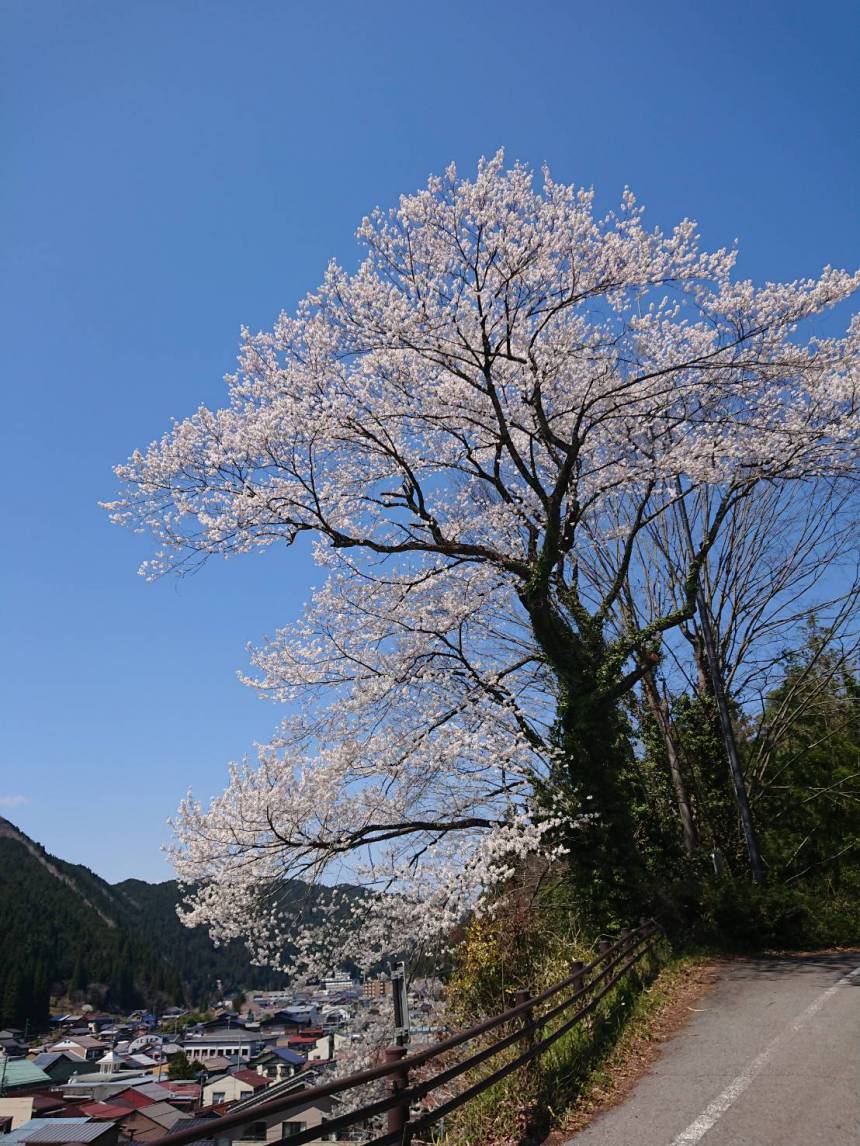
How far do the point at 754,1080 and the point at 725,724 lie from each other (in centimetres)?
1041

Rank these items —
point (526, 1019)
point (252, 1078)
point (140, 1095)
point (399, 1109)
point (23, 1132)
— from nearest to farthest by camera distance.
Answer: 1. point (399, 1109)
2. point (526, 1019)
3. point (23, 1132)
4. point (140, 1095)
5. point (252, 1078)

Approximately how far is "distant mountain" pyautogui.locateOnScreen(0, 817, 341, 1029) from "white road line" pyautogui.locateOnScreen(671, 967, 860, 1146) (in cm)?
7535

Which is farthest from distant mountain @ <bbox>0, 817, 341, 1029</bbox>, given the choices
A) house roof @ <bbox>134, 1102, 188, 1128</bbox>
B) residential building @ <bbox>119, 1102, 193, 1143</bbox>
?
residential building @ <bbox>119, 1102, 193, 1143</bbox>

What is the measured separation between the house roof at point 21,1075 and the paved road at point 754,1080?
55253mm

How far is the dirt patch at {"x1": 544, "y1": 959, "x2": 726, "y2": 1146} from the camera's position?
5.86 meters

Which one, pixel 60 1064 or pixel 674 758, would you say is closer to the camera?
pixel 674 758

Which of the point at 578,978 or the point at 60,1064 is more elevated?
the point at 578,978

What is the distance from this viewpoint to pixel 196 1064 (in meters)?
69.1

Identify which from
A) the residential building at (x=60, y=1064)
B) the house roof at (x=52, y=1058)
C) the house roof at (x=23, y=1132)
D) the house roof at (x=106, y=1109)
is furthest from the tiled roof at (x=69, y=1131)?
the house roof at (x=52, y=1058)

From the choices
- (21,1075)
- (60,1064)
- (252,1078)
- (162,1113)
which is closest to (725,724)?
(162,1113)

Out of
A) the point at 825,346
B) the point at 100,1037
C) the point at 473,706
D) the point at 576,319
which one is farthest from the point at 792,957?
the point at 100,1037

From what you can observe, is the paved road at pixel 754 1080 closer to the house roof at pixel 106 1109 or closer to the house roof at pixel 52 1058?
the house roof at pixel 106 1109

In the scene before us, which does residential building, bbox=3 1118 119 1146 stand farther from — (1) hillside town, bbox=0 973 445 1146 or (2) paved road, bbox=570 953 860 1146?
(2) paved road, bbox=570 953 860 1146

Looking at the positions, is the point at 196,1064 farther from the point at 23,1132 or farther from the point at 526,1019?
the point at 526,1019
